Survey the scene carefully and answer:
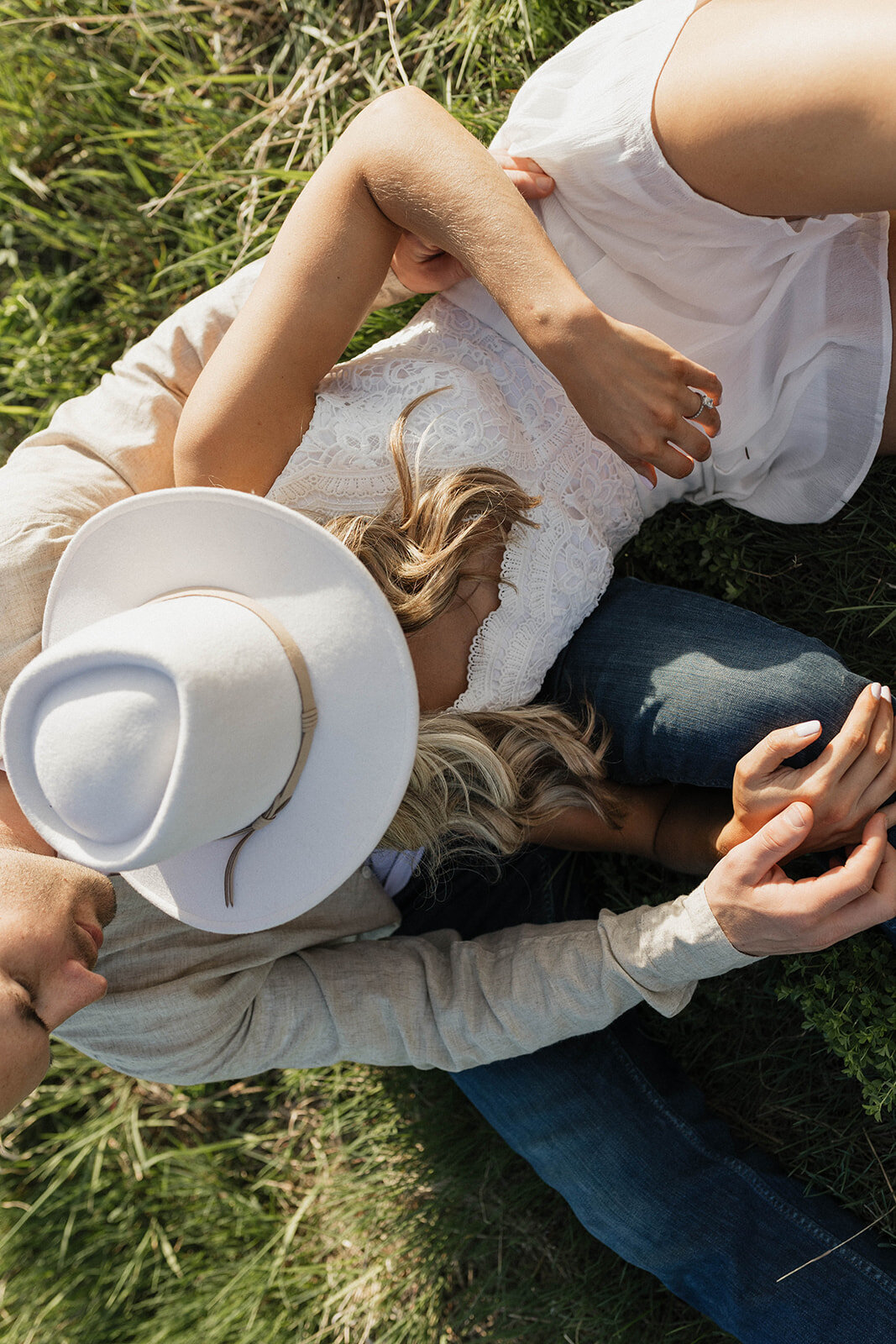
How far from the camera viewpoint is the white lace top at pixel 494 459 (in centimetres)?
164

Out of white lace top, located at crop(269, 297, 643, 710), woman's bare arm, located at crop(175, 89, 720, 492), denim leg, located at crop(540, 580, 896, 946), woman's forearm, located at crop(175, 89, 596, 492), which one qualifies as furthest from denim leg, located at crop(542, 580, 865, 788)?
woman's forearm, located at crop(175, 89, 596, 492)

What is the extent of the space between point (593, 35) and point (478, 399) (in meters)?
0.64

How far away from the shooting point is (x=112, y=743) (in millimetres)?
1145

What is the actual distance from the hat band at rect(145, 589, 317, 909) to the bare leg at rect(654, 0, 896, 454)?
966 mm

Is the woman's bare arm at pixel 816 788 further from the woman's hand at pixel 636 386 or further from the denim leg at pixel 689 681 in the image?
the woman's hand at pixel 636 386

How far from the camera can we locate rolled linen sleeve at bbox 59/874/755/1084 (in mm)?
1786

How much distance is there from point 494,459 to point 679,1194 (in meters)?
1.57

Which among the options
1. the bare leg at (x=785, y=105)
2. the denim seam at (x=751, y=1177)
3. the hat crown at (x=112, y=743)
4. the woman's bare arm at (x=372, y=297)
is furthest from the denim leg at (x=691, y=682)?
the hat crown at (x=112, y=743)

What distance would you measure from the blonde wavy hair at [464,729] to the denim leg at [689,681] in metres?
0.09

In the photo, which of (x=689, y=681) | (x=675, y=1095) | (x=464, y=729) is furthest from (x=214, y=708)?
(x=675, y=1095)

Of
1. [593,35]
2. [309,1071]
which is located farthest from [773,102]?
[309,1071]

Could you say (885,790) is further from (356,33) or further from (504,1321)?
→ (356,33)

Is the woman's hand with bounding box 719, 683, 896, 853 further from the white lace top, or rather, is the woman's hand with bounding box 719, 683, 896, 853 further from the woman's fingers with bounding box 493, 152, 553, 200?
the woman's fingers with bounding box 493, 152, 553, 200

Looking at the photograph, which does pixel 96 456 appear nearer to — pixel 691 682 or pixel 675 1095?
pixel 691 682
